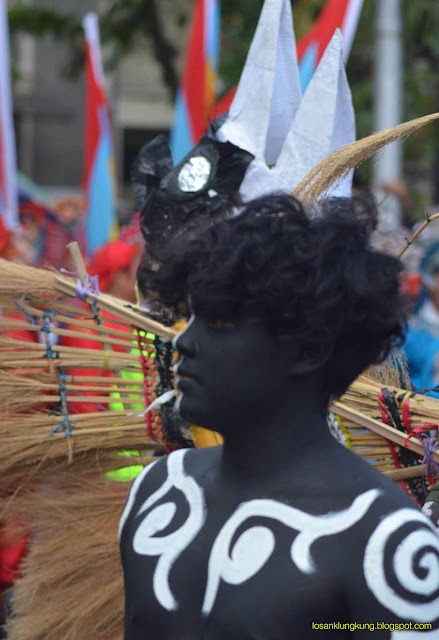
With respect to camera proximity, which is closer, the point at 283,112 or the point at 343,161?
the point at 343,161

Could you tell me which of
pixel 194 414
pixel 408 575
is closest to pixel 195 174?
pixel 194 414

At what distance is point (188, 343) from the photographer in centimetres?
157

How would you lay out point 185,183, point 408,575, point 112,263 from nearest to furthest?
point 408,575
point 185,183
point 112,263

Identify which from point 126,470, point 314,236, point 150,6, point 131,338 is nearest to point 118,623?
point 126,470

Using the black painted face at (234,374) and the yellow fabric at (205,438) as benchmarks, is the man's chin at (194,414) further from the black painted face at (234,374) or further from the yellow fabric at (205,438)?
the yellow fabric at (205,438)

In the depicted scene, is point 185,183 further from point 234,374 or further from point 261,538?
point 261,538

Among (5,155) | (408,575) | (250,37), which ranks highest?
(250,37)

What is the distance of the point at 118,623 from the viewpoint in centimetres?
233

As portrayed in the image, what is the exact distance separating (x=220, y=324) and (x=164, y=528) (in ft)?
1.19

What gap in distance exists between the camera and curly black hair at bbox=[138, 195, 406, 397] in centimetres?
148

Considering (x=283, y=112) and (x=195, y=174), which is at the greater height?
(x=283, y=112)

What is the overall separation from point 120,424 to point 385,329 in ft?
3.71

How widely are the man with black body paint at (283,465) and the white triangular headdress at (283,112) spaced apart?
3.65ft

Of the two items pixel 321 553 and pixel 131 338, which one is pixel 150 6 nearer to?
pixel 131 338
